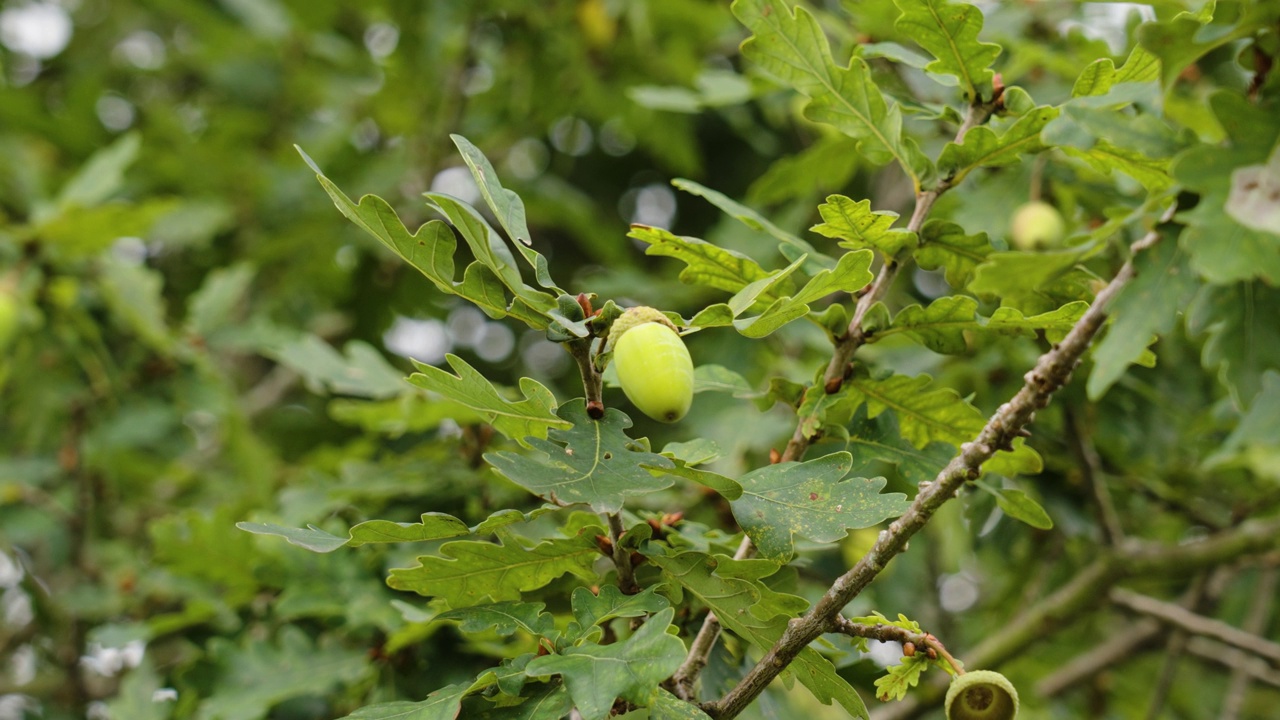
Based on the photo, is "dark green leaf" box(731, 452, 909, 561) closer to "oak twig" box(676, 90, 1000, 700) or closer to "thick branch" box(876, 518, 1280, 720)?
"oak twig" box(676, 90, 1000, 700)

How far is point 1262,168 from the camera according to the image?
2.55ft

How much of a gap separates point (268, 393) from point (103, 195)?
48.8 inches

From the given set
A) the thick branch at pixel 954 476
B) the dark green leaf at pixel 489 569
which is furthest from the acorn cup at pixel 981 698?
the dark green leaf at pixel 489 569

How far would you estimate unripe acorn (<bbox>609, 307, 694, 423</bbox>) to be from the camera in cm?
89

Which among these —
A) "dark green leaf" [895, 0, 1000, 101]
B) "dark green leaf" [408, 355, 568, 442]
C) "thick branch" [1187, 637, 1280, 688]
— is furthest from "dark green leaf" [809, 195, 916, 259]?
"thick branch" [1187, 637, 1280, 688]

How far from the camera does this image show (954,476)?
Result: 875 mm

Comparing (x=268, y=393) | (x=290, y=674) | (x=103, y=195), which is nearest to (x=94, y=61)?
(x=268, y=393)

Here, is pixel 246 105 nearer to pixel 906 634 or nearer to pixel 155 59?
pixel 155 59

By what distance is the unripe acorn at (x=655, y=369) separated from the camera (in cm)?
89

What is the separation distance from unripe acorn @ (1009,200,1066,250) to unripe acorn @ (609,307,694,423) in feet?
3.11

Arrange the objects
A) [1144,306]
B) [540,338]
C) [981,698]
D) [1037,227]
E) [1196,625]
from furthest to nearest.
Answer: [540,338] < [1196,625] < [1037,227] < [981,698] < [1144,306]

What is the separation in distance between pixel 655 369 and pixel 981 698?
0.39 metres

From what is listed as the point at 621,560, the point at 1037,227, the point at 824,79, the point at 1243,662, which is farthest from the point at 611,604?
the point at 1243,662

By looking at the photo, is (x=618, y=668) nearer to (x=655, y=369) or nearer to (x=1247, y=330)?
(x=655, y=369)
